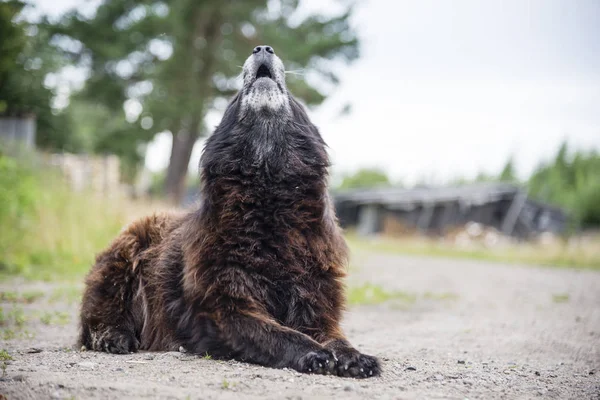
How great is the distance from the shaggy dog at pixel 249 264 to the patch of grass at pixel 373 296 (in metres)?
4.66

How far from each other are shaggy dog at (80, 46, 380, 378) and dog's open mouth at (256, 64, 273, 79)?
12 mm

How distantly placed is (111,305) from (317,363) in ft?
7.12

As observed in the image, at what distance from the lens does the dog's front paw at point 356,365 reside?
3.51 metres

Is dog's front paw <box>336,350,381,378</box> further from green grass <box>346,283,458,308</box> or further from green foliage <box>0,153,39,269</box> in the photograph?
green foliage <box>0,153,39,269</box>

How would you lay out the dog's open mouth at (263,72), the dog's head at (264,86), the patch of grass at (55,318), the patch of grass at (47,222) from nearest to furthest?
1. the dog's head at (264,86)
2. the dog's open mouth at (263,72)
3. the patch of grass at (55,318)
4. the patch of grass at (47,222)

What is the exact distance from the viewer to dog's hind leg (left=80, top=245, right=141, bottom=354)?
4.68 meters

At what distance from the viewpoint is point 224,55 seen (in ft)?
63.6

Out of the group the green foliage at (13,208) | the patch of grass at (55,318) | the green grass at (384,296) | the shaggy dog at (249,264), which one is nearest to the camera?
the shaggy dog at (249,264)

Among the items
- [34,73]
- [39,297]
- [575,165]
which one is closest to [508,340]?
[39,297]

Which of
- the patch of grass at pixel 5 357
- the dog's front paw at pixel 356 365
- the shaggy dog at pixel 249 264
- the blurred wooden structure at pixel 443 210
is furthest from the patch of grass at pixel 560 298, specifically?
the blurred wooden structure at pixel 443 210

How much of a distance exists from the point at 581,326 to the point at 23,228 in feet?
33.0

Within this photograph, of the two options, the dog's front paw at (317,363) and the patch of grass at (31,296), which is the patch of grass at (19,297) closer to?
the patch of grass at (31,296)

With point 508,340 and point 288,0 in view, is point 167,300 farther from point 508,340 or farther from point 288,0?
point 288,0

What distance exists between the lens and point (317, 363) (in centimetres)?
351
